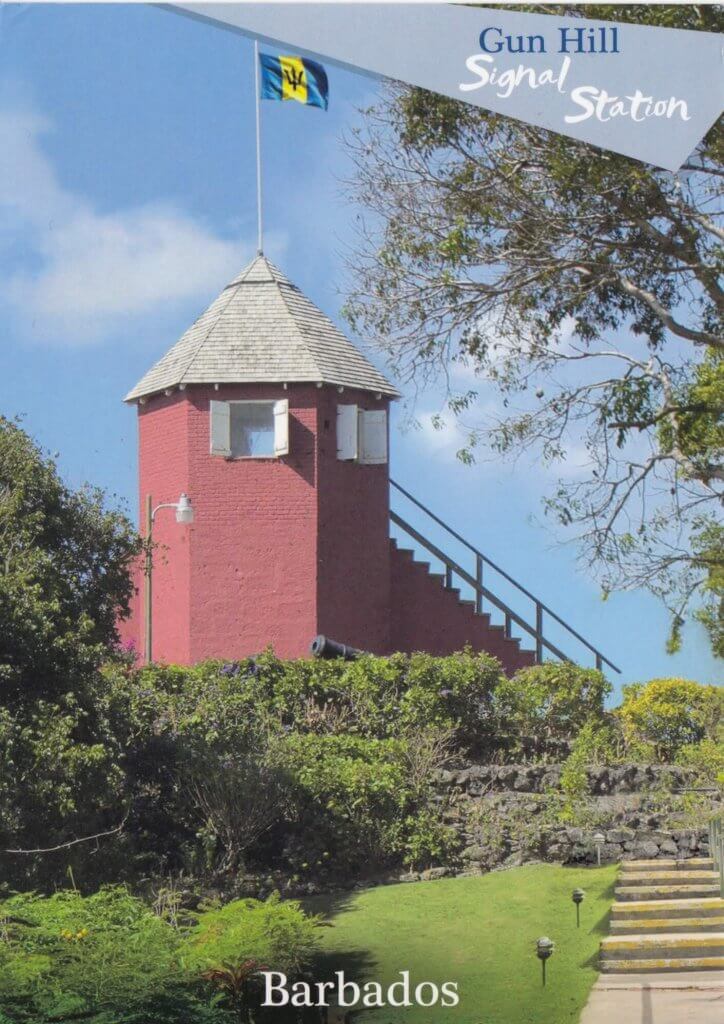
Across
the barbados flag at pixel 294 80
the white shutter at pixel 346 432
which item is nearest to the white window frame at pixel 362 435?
the white shutter at pixel 346 432

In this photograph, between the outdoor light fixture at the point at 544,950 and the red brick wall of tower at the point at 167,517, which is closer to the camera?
the outdoor light fixture at the point at 544,950

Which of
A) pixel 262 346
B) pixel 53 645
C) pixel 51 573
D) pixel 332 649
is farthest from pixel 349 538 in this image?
pixel 53 645

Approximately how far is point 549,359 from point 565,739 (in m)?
5.84

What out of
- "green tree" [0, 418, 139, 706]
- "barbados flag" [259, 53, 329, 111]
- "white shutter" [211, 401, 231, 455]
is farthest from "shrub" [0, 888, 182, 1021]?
"barbados flag" [259, 53, 329, 111]

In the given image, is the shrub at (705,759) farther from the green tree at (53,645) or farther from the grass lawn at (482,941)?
the green tree at (53,645)

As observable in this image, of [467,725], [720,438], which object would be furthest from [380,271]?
[467,725]

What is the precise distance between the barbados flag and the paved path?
6440 millimetres

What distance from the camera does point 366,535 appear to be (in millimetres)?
12508

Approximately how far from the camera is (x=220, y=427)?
13.5 metres

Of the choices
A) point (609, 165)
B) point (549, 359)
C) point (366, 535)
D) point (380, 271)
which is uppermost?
point (609, 165)

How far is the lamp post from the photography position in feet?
40.3

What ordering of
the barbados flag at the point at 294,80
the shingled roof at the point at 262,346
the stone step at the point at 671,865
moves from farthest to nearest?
the shingled roof at the point at 262,346, the stone step at the point at 671,865, the barbados flag at the point at 294,80

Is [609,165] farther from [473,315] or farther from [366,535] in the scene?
[366,535]

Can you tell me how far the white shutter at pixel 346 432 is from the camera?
12.5m
